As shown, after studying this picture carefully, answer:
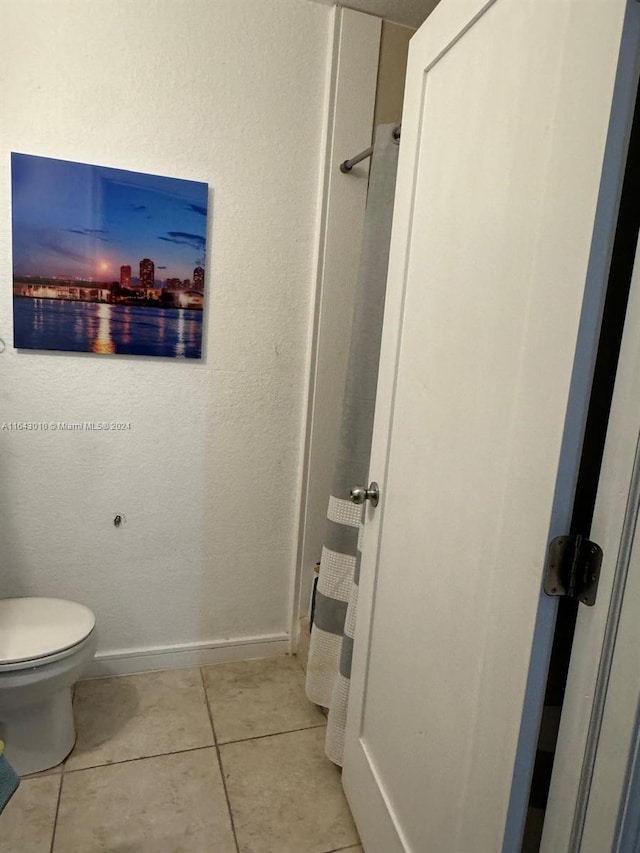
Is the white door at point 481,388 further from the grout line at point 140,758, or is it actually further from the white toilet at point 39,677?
the white toilet at point 39,677

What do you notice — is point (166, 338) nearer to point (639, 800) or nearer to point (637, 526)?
point (637, 526)

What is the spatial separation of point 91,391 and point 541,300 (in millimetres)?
1491

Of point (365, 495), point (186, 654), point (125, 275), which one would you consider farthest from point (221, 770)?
point (125, 275)

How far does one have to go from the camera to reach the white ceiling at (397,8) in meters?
1.67

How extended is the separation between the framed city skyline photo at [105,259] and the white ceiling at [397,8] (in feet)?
2.65

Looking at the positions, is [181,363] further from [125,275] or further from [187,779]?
[187,779]

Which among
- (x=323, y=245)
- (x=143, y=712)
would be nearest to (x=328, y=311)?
(x=323, y=245)

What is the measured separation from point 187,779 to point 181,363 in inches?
51.5

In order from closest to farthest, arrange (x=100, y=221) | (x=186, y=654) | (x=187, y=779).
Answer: (x=187, y=779) → (x=100, y=221) → (x=186, y=654)

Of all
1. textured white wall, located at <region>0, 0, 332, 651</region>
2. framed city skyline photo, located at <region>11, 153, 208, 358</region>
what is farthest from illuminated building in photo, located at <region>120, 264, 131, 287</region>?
textured white wall, located at <region>0, 0, 332, 651</region>

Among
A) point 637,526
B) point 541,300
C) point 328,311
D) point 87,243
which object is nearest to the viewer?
point 637,526

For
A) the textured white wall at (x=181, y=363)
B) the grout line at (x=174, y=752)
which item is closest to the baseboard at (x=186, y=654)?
the textured white wall at (x=181, y=363)

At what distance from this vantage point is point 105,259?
166cm

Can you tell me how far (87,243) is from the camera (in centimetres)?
163
